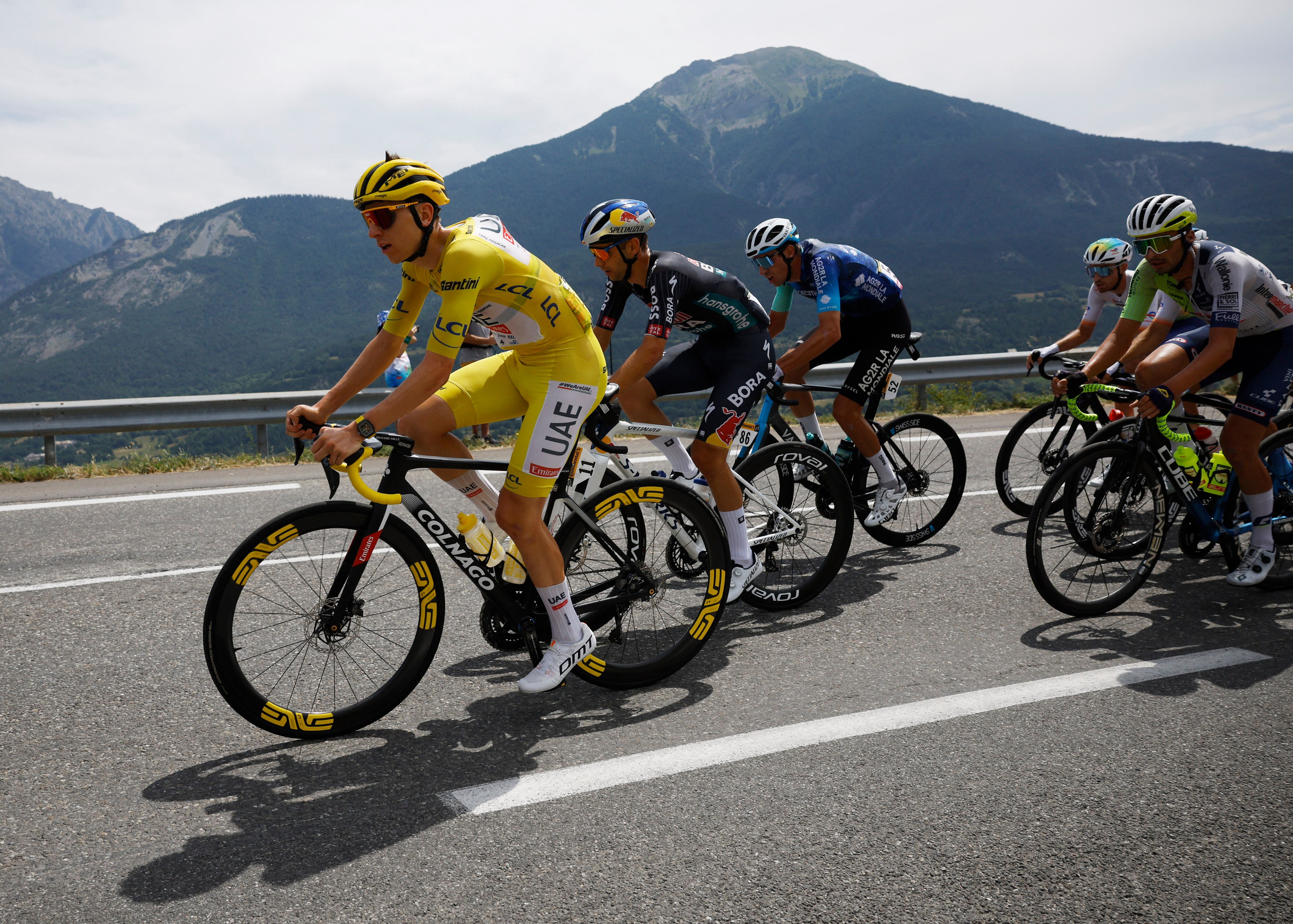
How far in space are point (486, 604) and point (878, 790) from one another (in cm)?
174

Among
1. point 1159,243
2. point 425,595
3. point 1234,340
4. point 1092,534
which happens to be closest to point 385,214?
point 425,595

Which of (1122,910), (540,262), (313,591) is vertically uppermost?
(540,262)

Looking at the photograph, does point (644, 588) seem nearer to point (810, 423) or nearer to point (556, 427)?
point (556, 427)

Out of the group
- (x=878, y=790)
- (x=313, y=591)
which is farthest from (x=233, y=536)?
(x=878, y=790)

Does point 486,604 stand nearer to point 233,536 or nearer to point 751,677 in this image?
point 751,677

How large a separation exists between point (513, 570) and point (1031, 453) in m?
4.81

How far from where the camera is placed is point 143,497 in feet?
26.2

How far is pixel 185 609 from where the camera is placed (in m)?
5.08

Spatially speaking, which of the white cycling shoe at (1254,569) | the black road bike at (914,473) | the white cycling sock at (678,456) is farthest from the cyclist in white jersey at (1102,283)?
the white cycling sock at (678,456)

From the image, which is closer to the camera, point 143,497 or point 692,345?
point 692,345

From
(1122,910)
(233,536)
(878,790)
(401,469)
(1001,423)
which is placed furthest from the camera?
(1001,423)

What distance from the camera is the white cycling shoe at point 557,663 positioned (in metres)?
3.74

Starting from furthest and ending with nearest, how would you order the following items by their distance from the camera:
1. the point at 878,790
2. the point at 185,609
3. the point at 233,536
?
1. the point at 233,536
2. the point at 185,609
3. the point at 878,790

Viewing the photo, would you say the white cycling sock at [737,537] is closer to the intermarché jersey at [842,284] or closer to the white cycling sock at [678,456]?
the white cycling sock at [678,456]
